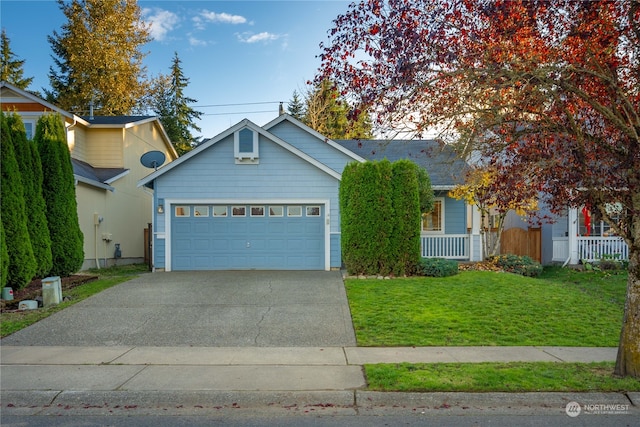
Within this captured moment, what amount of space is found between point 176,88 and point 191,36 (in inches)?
1020

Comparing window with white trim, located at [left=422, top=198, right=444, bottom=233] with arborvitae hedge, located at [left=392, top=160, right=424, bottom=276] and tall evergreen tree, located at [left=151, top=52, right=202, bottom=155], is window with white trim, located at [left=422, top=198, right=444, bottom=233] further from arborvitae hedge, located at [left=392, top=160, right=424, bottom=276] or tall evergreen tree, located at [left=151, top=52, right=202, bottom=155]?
tall evergreen tree, located at [left=151, top=52, right=202, bottom=155]

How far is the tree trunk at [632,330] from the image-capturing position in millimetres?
5016

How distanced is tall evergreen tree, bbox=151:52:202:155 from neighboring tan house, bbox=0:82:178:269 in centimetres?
1576

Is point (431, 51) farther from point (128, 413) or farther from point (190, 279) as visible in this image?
point (190, 279)

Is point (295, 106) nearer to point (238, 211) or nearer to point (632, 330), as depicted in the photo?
point (238, 211)

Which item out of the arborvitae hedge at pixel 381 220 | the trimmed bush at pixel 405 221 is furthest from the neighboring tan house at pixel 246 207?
the trimmed bush at pixel 405 221

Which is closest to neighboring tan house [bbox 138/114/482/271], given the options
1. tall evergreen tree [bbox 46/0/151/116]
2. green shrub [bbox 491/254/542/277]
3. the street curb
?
green shrub [bbox 491/254/542/277]

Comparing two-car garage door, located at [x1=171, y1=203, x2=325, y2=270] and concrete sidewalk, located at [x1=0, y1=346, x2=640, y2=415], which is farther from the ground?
two-car garage door, located at [x1=171, y1=203, x2=325, y2=270]

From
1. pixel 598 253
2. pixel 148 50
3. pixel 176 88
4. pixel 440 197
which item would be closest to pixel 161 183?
pixel 440 197

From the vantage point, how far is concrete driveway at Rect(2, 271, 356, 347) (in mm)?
6949

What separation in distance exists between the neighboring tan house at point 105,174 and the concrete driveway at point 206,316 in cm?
526

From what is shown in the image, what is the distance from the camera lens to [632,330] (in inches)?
200

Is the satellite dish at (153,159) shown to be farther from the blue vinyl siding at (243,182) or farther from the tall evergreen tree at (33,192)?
the tall evergreen tree at (33,192)

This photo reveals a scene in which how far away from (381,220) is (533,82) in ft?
23.5
